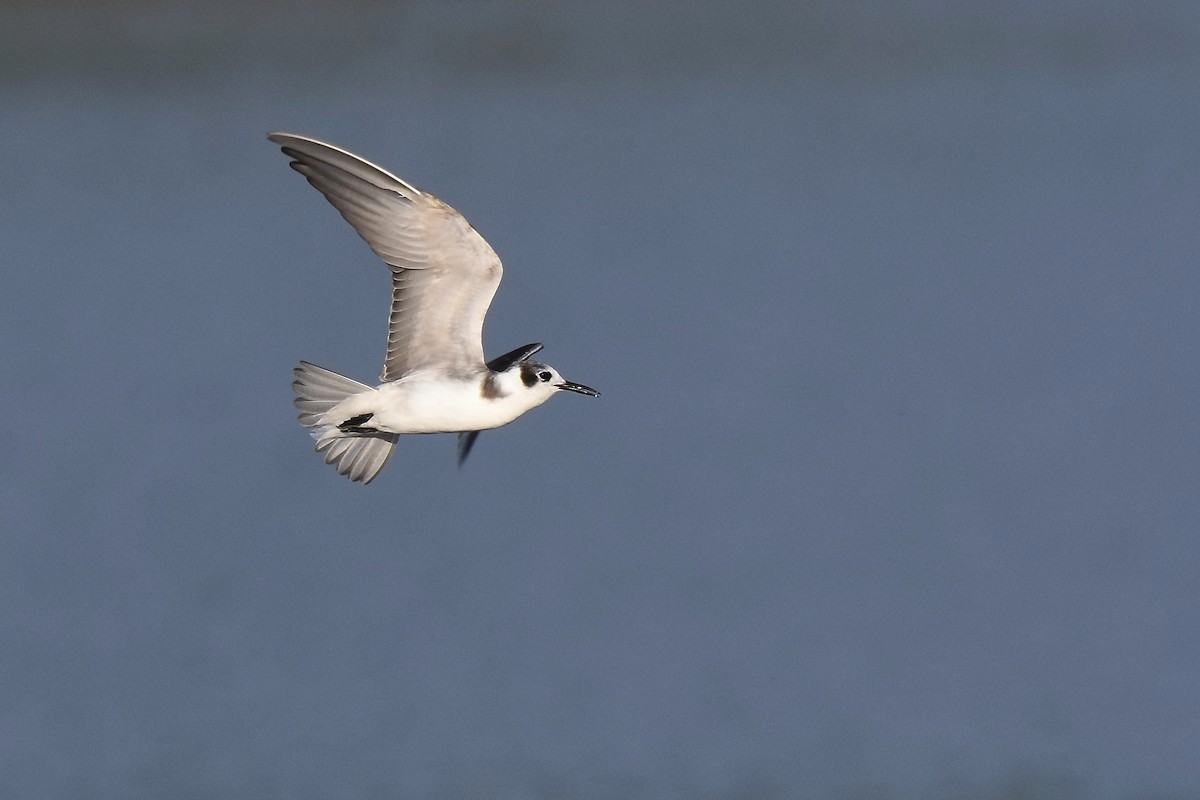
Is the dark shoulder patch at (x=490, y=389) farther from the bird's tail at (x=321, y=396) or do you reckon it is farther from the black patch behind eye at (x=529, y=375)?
the bird's tail at (x=321, y=396)

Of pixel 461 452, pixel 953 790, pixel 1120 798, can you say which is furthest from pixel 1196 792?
pixel 461 452

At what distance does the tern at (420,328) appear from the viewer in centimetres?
538

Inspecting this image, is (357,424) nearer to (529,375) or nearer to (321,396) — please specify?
(321,396)

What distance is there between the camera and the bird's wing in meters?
5.36

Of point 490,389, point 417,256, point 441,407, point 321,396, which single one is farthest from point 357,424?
point 417,256

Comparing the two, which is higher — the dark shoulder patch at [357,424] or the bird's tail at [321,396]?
the bird's tail at [321,396]

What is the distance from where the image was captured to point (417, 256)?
17.9 feet

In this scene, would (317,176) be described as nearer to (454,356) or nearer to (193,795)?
(454,356)

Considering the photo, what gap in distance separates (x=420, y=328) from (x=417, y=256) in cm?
21

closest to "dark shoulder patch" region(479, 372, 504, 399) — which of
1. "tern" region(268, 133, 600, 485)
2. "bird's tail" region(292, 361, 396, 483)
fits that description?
"tern" region(268, 133, 600, 485)

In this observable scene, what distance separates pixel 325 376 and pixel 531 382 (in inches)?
24.2

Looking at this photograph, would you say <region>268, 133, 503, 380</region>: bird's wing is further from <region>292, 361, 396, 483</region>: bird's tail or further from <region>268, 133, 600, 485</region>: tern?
<region>292, 361, 396, 483</region>: bird's tail

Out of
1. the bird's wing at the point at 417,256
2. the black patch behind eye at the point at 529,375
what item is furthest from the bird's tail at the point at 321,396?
the black patch behind eye at the point at 529,375

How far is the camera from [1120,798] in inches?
273
